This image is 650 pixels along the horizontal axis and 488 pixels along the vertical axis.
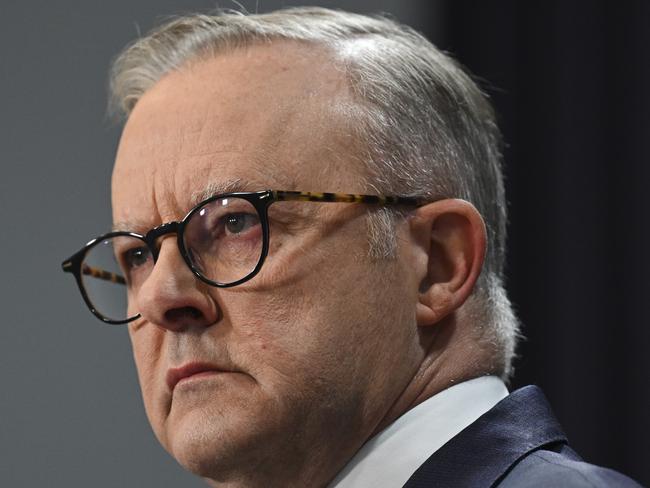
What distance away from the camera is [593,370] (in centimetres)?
272

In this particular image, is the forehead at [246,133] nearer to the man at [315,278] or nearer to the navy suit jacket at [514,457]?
the man at [315,278]

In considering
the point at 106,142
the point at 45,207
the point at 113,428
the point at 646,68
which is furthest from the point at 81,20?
the point at 646,68

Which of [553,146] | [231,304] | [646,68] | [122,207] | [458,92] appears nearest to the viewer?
[231,304]

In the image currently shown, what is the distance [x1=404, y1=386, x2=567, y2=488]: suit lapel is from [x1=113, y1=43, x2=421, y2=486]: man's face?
0.14 m

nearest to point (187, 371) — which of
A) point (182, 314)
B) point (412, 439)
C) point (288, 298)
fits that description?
point (182, 314)

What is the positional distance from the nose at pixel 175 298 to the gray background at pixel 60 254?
1.20 m

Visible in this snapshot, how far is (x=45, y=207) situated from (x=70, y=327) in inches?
12.9

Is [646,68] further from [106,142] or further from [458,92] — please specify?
[106,142]

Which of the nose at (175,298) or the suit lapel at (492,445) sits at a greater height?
the nose at (175,298)

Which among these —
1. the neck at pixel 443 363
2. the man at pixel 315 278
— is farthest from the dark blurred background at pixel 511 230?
the neck at pixel 443 363

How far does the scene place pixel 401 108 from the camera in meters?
1.69

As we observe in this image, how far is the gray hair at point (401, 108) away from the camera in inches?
64.6

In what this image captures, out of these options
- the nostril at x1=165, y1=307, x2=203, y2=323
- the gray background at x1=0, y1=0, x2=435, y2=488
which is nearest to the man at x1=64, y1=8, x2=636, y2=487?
the nostril at x1=165, y1=307, x2=203, y2=323

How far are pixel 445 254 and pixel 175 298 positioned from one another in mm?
450
